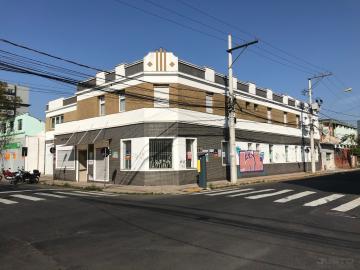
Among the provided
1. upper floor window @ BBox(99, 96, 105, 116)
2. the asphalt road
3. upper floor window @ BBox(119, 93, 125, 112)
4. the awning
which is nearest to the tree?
the awning

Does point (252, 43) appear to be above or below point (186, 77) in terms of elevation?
above

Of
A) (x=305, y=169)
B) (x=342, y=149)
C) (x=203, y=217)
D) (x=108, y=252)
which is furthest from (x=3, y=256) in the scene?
(x=342, y=149)

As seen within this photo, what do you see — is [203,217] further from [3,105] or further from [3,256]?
[3,105]

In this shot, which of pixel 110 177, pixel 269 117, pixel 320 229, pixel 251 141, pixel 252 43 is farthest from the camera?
pixel 269 117

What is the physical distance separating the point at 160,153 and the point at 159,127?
168cm

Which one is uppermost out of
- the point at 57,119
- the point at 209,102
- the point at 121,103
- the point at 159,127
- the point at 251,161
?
the point at 57,119

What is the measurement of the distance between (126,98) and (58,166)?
10771mm

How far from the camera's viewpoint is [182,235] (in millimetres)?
8672

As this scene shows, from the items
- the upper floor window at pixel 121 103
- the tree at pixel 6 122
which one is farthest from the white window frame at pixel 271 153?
the tree at pixel 6 122

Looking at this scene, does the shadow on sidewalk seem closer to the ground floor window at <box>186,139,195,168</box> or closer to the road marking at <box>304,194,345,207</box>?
the road marking at <box>304,194,345,207</box>

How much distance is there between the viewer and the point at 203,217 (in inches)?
439

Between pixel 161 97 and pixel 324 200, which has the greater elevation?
pixel 161 97

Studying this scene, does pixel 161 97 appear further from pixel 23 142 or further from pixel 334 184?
pixel 23 142

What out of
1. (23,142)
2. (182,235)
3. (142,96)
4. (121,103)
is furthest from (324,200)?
(23,142)
